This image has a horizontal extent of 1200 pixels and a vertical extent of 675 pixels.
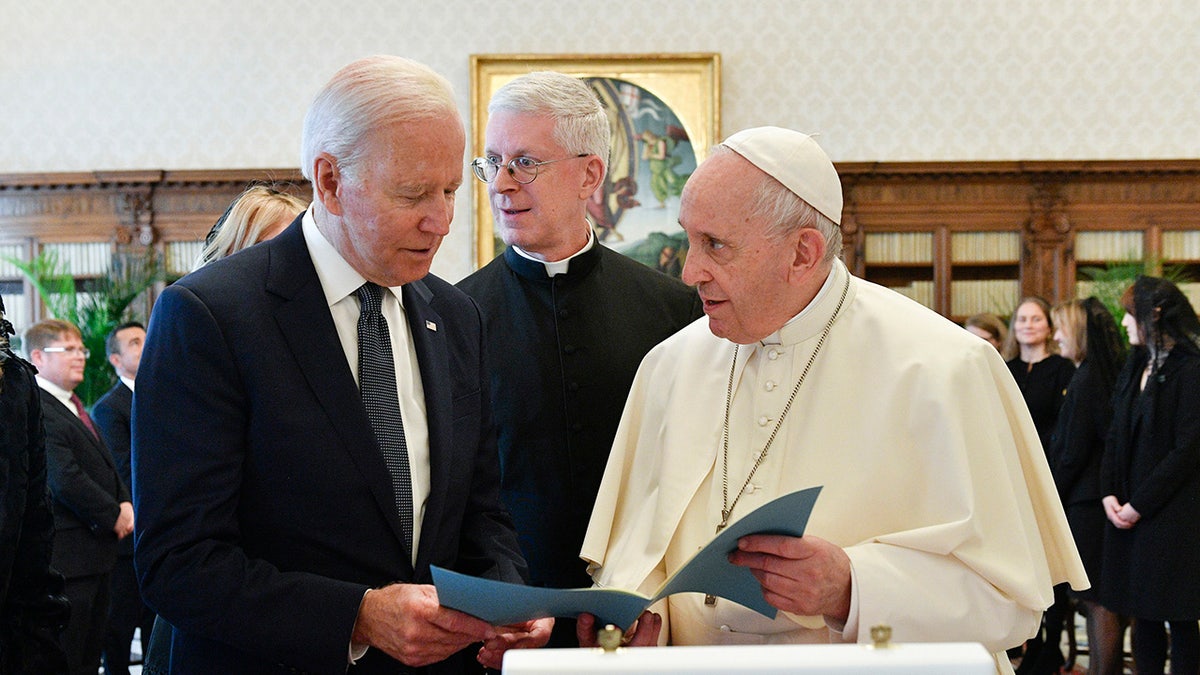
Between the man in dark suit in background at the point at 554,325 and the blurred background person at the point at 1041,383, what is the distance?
3981 millimetres

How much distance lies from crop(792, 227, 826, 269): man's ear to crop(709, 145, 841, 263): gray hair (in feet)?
0.04

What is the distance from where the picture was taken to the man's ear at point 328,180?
6.54 feet

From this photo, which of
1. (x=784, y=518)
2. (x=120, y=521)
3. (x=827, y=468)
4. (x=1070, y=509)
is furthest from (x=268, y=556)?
(x=1070, y=509)

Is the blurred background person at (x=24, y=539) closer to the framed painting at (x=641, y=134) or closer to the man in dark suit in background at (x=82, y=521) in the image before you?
the man in dark suit in background at (x=82, y=521)

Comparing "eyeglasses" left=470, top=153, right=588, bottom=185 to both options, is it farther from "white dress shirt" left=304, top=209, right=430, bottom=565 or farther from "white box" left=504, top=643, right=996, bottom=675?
"white box" left=504, top=643, right=996, bottom=675

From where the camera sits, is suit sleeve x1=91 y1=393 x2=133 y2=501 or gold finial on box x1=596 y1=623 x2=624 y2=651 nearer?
gold finial on box x1=596 y1=623 x2=624 y2=651

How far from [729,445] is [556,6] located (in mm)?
8481

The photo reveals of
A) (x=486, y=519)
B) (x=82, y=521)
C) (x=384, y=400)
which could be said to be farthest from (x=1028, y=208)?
(x=384, y=400)

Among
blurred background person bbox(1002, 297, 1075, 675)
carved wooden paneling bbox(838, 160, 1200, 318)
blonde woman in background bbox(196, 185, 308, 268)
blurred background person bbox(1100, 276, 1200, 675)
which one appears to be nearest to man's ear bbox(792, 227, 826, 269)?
blonde woman in background bbox(196, 185, 308, 268)

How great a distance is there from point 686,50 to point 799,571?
877 centimetres

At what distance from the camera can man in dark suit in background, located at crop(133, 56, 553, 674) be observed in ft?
5.96

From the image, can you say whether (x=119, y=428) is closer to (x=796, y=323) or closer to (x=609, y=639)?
(x=796, y=323)

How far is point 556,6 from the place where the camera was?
1019cm

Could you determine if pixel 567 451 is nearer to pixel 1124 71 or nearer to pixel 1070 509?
pixel 1070 509
